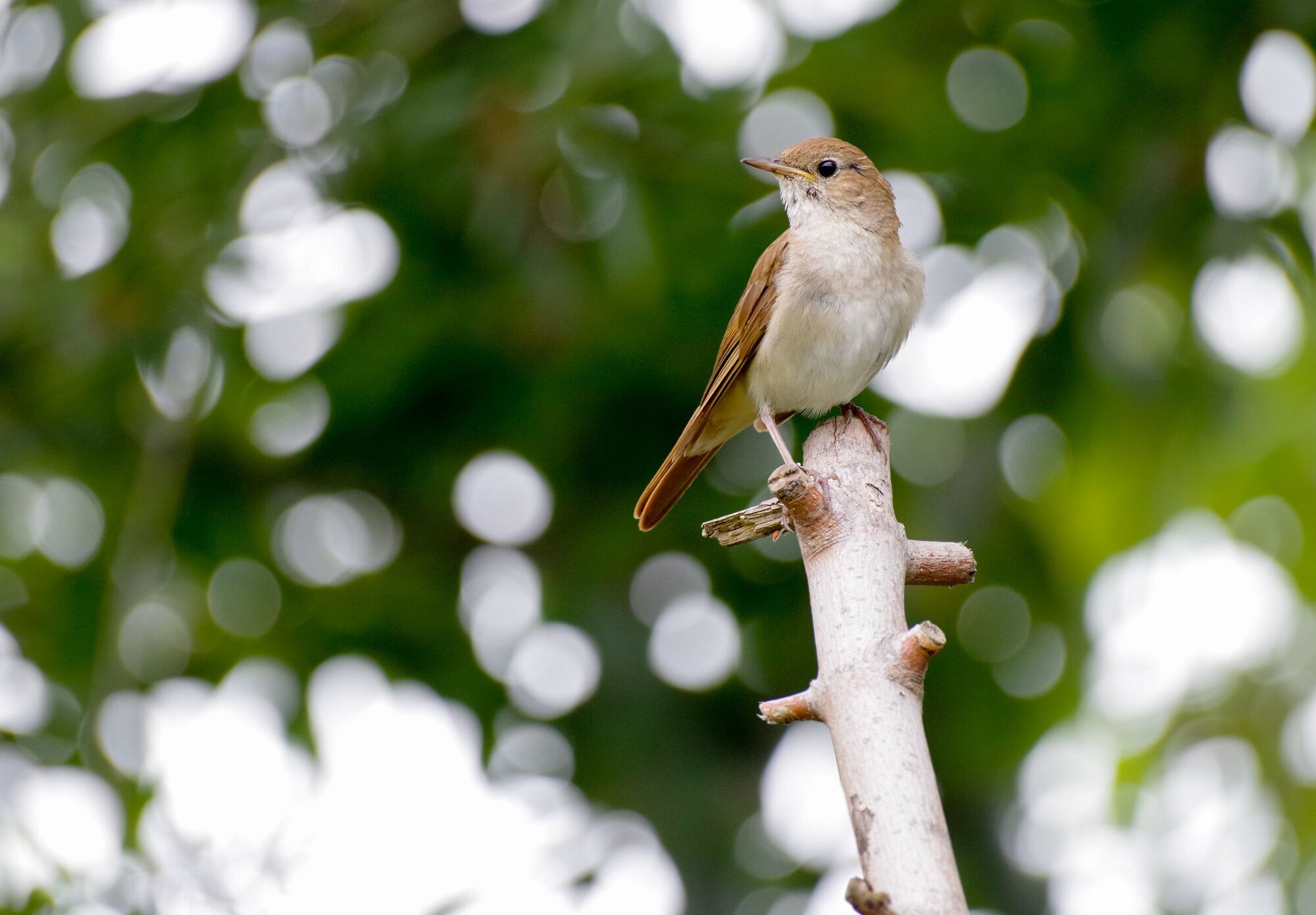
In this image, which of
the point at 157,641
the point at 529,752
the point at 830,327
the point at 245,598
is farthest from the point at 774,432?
the point at 157,641

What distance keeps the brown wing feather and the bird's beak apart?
0.87 feet

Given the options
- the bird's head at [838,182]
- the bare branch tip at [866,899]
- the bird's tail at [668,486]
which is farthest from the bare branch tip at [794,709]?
the bird's head at [838,182]

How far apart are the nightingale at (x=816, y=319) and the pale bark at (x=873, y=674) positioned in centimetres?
184

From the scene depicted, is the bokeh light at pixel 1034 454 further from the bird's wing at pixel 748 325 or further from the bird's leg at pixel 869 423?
the bird's wing at pixel 748 325

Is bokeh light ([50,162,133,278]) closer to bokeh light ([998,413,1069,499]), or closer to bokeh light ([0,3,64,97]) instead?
bokeh light ([0,3,64,97])

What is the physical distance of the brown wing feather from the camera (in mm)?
4336

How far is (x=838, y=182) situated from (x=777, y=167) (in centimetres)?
22

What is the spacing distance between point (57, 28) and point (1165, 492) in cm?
463

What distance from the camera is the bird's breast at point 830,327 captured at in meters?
4.39

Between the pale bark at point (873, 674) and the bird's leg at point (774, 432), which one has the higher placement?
the bird's leg at point (774, 432)

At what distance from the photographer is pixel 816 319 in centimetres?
441

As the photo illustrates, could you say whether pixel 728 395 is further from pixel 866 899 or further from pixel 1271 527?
pixel 866 899

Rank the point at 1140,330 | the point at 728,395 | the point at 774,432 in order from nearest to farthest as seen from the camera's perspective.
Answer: the point at 774,432 → the point at 728,395 → the point at 1140,330

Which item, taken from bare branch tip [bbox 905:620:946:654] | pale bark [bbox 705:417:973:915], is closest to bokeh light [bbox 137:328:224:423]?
pale bark [bbox 705:417:973:915]
